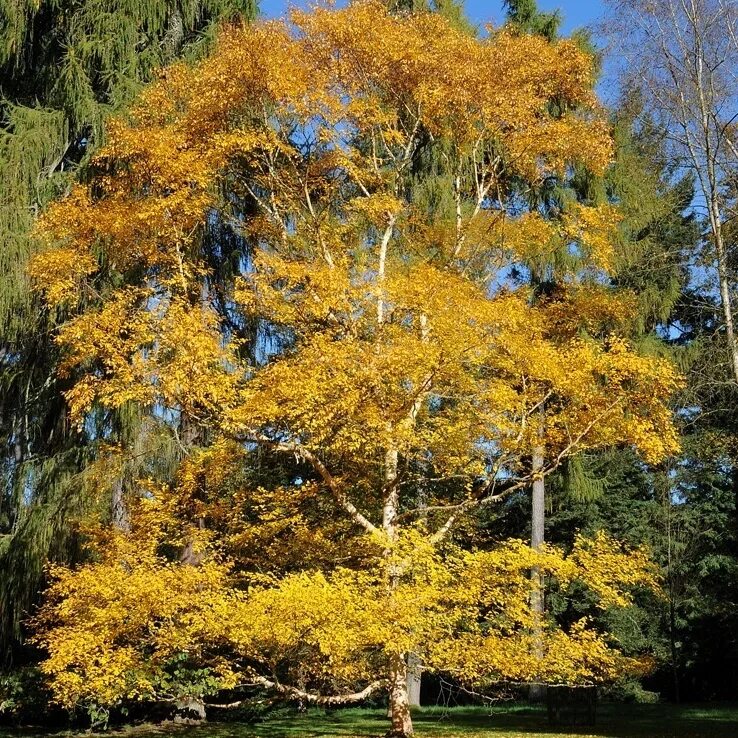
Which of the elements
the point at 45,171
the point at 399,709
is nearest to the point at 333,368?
the point at 399,709

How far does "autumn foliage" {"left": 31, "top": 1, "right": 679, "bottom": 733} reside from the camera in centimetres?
752

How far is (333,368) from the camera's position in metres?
7.90

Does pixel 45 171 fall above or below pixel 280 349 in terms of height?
above

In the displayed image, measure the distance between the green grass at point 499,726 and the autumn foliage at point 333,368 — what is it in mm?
1010

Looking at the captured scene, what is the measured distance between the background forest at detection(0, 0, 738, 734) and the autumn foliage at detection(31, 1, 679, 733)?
0.17 ft

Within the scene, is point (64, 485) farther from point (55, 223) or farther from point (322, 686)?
point (322, 686)

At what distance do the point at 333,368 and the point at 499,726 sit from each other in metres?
7.16

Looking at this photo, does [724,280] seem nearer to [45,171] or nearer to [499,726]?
[499,726]

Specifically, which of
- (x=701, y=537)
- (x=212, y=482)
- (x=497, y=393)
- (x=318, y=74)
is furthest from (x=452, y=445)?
(x=701, y=537)

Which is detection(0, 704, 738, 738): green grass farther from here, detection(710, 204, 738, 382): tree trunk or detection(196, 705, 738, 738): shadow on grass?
detection(710, 204, 738, 382): tree trunk

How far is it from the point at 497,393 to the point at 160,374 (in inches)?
135

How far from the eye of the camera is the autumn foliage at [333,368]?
752 centimetres

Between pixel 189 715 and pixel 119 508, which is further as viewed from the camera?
pixel 189 715

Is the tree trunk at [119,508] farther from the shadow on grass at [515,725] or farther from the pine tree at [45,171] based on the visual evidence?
the shadow on grass at [515,725]
